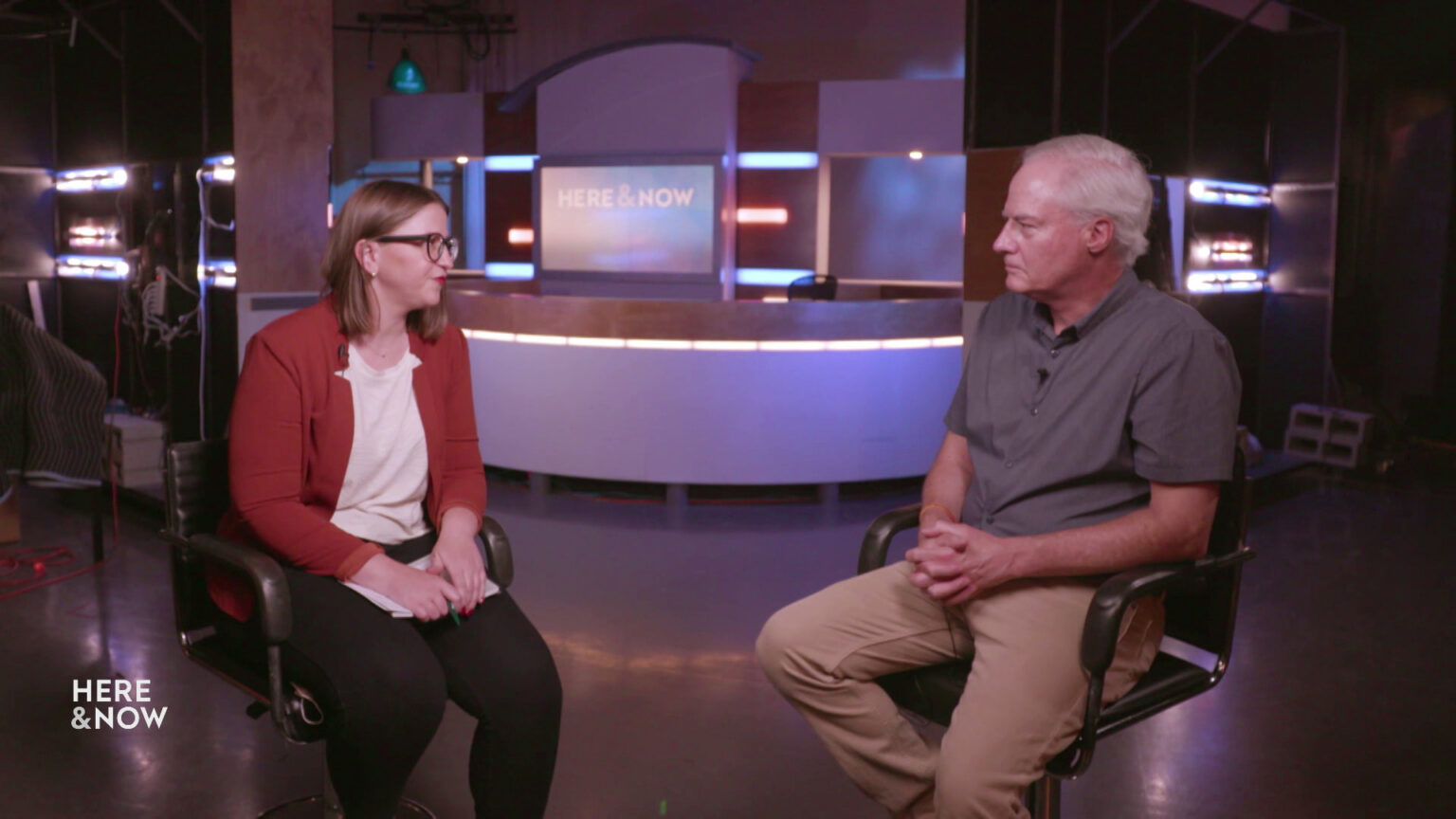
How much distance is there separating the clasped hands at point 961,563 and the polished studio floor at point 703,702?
0.94 m

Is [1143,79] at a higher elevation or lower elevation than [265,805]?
higher

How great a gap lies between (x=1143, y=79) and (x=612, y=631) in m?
3.53

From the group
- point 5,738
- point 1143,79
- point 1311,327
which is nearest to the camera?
point 5,738

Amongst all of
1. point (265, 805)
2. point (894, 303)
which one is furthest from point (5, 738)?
point (894, 303)

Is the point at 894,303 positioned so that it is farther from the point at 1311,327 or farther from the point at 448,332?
the point at 448,332

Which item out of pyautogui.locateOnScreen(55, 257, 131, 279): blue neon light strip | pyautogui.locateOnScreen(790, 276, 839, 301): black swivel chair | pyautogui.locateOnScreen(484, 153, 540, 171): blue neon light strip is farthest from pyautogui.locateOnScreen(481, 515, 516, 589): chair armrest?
pyautogui.locateOnScreen(484, 153, 540, 171): blue neon light strip

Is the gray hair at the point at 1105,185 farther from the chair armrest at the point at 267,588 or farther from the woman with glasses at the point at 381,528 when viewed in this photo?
the chair armrest at the point at 267,588

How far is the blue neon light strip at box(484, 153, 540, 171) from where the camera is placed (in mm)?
9281

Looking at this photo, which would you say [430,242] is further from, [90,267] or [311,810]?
[90,267]

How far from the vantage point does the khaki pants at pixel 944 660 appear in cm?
173

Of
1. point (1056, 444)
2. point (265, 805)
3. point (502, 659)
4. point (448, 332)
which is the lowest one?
point (265, 805)

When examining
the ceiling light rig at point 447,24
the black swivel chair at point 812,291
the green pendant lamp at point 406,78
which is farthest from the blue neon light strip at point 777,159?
the ceiling light rig at point 447,24

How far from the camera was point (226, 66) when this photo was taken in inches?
184

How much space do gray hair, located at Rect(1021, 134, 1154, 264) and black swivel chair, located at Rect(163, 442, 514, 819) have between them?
116cm
